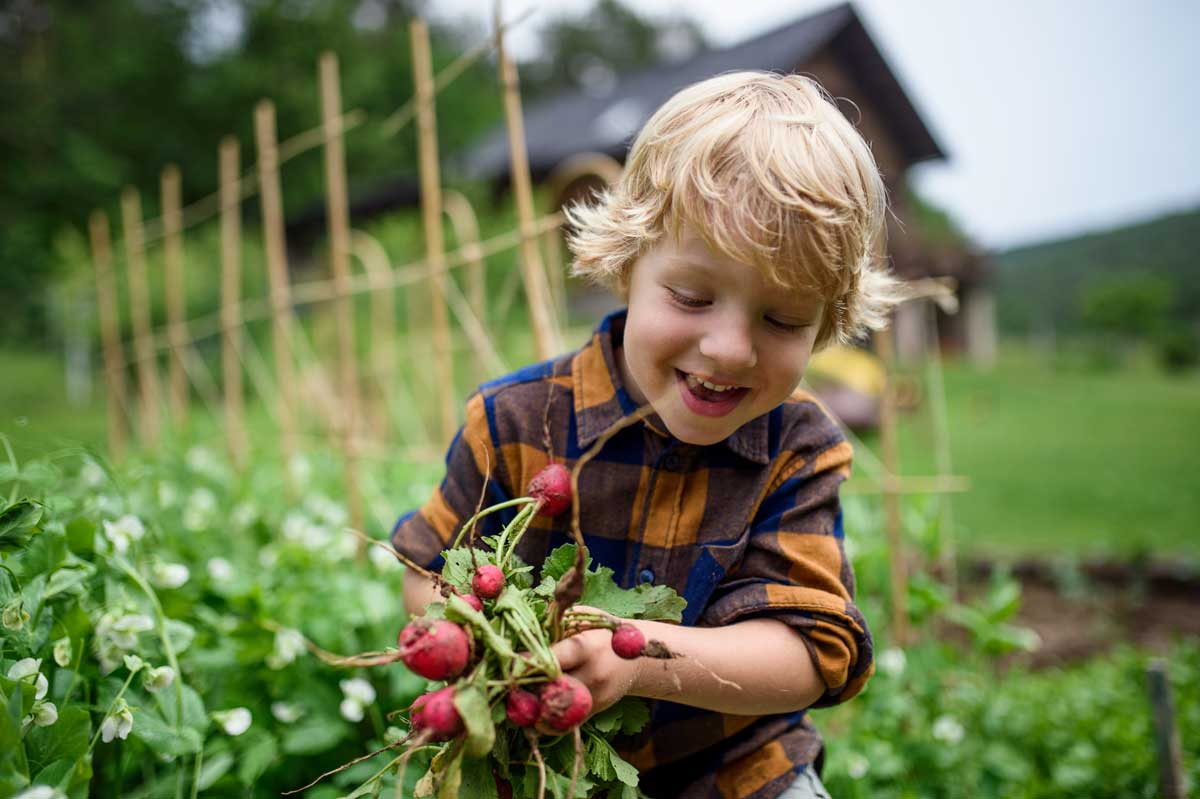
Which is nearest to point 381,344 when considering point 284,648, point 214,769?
point 284,648

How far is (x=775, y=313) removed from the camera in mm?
945

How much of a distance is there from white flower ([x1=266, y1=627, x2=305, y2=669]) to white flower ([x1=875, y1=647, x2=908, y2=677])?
134 centimetres

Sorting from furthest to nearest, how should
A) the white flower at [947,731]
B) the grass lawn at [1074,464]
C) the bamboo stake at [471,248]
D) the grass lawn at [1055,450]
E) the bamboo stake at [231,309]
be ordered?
1. the grass lawn at [1074,464]
2. the grass lawn at [1055,450]
3. the bamboo stake at [231,309]
4. the bamboo stake at [471,248]
5. the white flower at [947,731]

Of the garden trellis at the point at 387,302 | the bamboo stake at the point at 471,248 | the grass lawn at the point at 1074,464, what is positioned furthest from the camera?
the grass lawn at the point at 1074,464

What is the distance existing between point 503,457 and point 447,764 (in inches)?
17.9

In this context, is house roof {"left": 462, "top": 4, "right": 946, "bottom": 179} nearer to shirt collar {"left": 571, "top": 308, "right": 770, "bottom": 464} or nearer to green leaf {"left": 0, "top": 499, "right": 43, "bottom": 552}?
shirt collar {"left": 571, "top": 308, "right": 770, "bottom": 464}

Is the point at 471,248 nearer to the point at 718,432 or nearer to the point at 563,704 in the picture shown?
the point at 718,432

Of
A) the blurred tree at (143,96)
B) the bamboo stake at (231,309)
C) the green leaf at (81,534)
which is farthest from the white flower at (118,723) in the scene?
the blurred tree at (143,96)

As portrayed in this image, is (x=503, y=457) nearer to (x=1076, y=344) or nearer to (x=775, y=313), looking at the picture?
(x=775, y=313)

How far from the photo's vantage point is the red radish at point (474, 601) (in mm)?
803

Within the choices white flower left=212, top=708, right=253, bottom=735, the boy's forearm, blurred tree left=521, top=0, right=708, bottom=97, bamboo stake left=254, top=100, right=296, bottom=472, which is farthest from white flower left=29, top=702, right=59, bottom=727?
blurred tree left=521, top=0, right=708, bottom=97

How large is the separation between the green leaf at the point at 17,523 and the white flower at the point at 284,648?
1.86 feet

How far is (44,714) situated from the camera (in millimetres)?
937

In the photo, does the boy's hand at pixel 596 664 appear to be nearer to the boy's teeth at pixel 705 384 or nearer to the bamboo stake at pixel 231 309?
the boy's teeth at pixel 705 384
